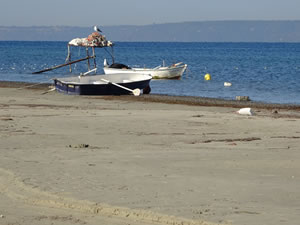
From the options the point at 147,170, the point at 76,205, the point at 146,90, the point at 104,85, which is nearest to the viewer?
the point at 76,205

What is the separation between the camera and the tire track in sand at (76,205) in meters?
7.89

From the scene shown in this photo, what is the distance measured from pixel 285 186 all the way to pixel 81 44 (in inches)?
1301

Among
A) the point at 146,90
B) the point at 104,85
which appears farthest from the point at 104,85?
the point at 146,90

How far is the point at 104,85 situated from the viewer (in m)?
30.5

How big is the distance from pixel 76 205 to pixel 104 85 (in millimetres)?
22151

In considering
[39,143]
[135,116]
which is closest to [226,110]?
[135,116]

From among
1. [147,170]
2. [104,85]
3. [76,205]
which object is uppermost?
[76,205]

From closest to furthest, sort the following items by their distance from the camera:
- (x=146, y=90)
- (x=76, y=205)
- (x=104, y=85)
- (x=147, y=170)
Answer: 1. (x=76, y=205)
2. (x=147, y=170)
3. (x=104, y=85)
4. (x=146, y=90)

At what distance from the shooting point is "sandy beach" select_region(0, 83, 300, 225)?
26.8 ft

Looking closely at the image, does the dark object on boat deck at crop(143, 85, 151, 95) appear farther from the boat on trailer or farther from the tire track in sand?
the tire track in sand

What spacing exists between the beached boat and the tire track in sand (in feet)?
68.0

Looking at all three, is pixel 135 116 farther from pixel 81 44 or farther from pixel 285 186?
pixel 81 44

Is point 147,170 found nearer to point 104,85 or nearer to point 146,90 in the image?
point 104,85

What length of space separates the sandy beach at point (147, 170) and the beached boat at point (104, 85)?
1095 cm
